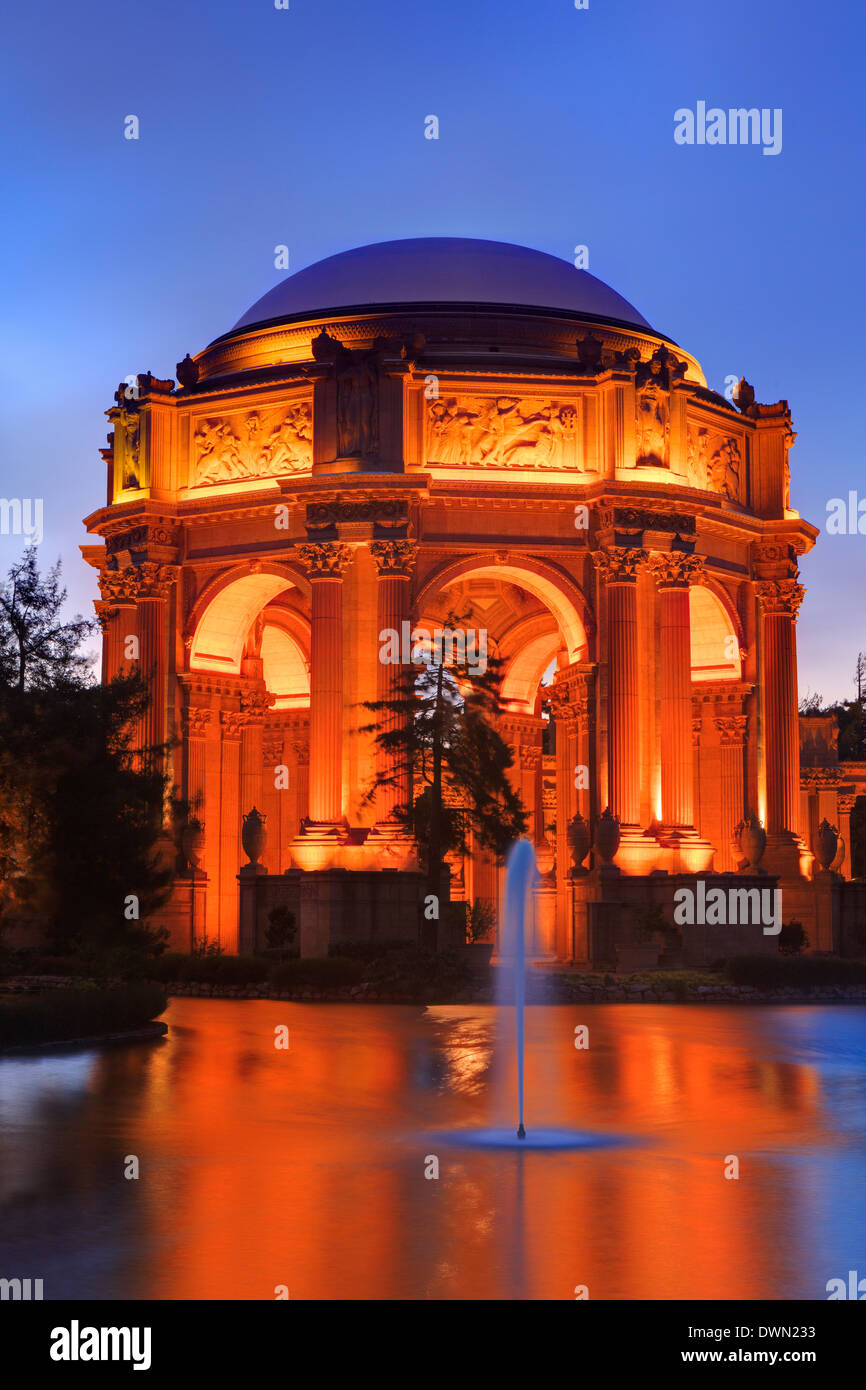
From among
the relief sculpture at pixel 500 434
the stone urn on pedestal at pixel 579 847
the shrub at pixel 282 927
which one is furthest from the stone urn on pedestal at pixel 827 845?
the shrub at pixel 282 927

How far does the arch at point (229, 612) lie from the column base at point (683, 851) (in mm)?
13228

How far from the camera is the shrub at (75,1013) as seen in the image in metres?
22.5

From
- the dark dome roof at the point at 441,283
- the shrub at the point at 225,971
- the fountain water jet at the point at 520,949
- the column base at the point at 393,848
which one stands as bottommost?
the shrub at the point at 225,971

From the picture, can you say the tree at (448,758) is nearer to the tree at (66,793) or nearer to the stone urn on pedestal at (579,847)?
the stone urn on pedestal at (579,847)

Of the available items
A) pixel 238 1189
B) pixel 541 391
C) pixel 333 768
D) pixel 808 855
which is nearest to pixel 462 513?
pixel 541 391

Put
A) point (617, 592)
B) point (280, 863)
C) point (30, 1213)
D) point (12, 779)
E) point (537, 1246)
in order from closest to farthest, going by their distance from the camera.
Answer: point (537, 1246), point (30, 1213), point (12, 779), point (617, 592), point (280, 863)

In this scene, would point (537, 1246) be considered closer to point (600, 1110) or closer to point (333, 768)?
point (600, 1110)

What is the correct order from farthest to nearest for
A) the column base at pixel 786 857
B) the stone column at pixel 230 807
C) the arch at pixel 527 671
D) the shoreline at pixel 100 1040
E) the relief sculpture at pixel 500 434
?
the arch at pixel 527 671 → the stone column at pixel 230 807 → the column base at pixel 786 857 → the relief sculpture at pixel 500 434 → the shoreline at pixel 100 1040

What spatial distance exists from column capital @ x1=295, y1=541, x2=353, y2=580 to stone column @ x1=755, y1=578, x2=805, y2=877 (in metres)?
14.8

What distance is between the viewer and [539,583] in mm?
49656

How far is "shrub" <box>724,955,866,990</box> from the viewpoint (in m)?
36.1

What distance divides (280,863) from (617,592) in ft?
62.0

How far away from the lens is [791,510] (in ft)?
181

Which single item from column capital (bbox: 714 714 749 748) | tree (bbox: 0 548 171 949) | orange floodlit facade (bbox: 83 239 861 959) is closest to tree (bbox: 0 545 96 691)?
tree (bbox: 0 548 171 949)
